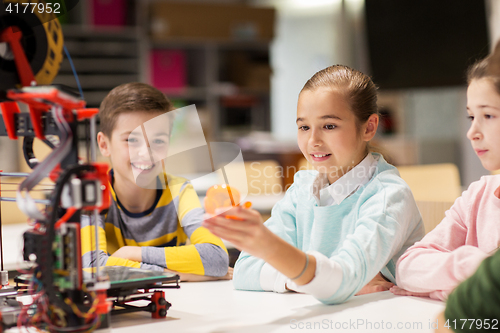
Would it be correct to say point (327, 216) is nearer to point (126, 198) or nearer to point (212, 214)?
point (212, 214)

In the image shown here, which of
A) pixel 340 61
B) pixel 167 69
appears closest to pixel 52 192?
pixel 167 69

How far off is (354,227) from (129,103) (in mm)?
625

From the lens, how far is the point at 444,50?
3.25m

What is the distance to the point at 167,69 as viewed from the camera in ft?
14.8

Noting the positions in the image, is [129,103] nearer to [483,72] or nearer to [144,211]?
[144,211]

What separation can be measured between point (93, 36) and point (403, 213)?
153 inches

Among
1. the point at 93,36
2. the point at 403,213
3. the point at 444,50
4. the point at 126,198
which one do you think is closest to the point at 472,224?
the point at 403,213

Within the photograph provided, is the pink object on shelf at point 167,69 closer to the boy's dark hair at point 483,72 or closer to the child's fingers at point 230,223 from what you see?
the boy's dark hair at point 483,72

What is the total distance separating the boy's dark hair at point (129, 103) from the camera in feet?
4.05

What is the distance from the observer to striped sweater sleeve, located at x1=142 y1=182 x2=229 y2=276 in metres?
1.15

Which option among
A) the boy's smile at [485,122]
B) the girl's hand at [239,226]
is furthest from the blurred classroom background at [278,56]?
the girl's hand at [239,226]

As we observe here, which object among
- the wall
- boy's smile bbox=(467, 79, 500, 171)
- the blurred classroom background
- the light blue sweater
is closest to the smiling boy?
the light blue sweater

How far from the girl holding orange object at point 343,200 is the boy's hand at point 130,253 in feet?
0.89

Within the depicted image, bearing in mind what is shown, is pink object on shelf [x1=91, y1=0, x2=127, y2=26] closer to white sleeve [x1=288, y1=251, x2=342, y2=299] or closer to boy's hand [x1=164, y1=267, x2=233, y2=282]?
boy's hand [x1=164, y1=267, x2=233, y2=282]
